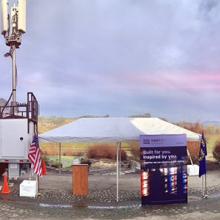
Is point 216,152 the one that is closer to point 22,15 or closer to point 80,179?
point 22,15

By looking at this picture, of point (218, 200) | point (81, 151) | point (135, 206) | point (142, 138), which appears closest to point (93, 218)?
point (135, 206)

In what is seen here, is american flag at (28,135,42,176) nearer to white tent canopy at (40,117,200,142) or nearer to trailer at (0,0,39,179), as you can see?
white tent canopy at (40,117,200,142)

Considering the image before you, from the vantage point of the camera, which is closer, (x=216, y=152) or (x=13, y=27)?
(x=13, y=27)

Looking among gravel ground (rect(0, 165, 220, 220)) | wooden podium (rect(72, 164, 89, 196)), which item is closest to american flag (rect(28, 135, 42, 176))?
gravel ground (rect(0, 165, 220, 220))

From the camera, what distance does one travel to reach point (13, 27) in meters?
23.8

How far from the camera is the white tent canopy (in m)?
15.3

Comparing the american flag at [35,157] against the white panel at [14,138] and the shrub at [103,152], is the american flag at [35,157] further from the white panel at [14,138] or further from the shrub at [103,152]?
Result: the shrub at [103,152]

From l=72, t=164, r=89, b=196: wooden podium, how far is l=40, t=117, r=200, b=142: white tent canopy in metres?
1.57

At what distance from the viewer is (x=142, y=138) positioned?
1488 centimetres

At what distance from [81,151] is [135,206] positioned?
22267 millimetres

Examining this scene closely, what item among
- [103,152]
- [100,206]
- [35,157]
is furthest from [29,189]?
[103,152]

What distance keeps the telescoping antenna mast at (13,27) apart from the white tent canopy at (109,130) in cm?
730

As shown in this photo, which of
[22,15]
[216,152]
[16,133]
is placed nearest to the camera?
[16,133]

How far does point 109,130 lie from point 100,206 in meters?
2.51
